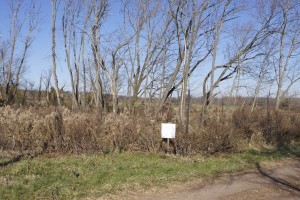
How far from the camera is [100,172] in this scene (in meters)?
7.20

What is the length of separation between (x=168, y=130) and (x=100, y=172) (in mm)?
2505

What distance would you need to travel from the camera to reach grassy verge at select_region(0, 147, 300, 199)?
233 inches

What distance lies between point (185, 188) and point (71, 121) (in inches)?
162

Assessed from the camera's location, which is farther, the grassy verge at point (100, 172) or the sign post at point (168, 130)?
the sign post at point (168, 130)

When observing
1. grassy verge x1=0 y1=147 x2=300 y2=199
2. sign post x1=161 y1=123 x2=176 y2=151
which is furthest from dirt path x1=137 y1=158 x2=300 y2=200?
sign post x1=161 y1=123 x2=176 y2=151

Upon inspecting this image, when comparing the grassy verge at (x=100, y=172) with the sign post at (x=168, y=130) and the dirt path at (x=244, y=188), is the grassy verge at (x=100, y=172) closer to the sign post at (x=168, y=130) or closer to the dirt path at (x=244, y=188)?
the dirt path at (x=244, y=188)

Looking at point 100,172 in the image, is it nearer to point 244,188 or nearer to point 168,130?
point 168,130

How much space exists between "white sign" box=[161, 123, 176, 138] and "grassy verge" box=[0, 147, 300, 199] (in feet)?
2.04

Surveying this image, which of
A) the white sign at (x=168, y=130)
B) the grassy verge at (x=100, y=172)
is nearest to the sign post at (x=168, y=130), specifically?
the white sign at (x=168, y=130)

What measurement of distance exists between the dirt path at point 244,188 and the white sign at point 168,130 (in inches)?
83.1

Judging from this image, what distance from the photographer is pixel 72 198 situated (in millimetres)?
5598

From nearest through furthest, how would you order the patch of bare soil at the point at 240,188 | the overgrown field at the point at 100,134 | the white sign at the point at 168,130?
the patch of bare soil at the point at 240,188 < the white sign at the point at 168,130 < the overgrown field at the point at 100,134

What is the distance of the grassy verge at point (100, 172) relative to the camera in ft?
19.4

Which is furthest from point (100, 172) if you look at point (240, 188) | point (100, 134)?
point (240, 188)
